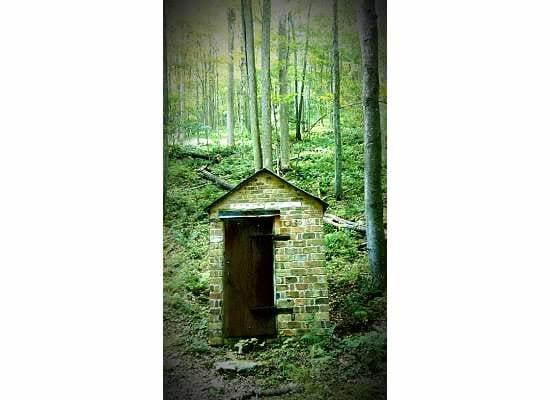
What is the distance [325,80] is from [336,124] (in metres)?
0.31

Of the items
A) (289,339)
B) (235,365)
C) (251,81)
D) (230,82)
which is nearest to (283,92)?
(251,81)

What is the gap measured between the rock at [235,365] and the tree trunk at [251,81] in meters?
1.30

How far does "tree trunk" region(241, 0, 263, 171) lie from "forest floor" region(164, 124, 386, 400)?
2.8 inches

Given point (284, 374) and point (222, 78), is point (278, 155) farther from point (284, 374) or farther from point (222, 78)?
point (284, 374)

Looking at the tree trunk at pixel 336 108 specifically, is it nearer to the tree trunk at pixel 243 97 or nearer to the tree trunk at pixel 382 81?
the tree trunk at pixel 382 81

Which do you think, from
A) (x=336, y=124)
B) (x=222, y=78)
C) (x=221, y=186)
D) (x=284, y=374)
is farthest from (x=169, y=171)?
(x=284, y=374)

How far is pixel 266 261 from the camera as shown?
4.76m

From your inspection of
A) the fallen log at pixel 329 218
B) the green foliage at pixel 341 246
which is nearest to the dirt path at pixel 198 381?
the green foliage at pixel 341 246

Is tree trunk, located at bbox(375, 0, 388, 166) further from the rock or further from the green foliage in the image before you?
the rock

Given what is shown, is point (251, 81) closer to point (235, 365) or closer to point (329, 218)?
point (329, 218)

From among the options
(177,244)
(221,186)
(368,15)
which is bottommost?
(177,244)

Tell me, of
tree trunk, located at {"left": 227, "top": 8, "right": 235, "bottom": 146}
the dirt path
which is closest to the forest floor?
A: the dirt path

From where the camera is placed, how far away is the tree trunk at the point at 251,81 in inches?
188

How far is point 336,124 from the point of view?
482 centimetres
